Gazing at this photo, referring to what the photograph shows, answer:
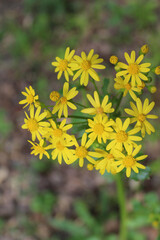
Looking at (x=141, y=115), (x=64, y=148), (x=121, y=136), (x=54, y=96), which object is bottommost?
(x=64, y=148)

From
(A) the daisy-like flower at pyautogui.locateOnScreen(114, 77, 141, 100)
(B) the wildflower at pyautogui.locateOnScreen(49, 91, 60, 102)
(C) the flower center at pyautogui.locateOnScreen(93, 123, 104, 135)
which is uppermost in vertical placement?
(A) the daisy-like flower at pyautogui.locateOnScreen(114, 77, 141, 100)

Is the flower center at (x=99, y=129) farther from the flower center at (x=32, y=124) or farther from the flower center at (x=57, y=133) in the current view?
the flower center at (x=32, y=124)

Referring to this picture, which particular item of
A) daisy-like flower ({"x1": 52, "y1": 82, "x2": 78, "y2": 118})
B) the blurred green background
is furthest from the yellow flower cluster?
the blurred green background

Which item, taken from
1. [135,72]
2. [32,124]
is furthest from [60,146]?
[135,72]

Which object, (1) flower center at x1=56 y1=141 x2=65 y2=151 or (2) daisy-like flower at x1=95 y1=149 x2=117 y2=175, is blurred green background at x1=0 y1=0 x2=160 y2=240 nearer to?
(2) daisy-like flower at x1=95 y1=149 x2=117 y2=175

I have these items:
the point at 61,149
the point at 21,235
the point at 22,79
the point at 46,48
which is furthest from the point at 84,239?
the point at 46,48

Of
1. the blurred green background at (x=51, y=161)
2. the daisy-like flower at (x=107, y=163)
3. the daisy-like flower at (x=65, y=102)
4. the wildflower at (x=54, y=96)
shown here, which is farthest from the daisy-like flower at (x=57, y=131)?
the blurred green background at (x=51, y=161)

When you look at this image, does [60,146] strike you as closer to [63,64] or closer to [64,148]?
[64,148]
